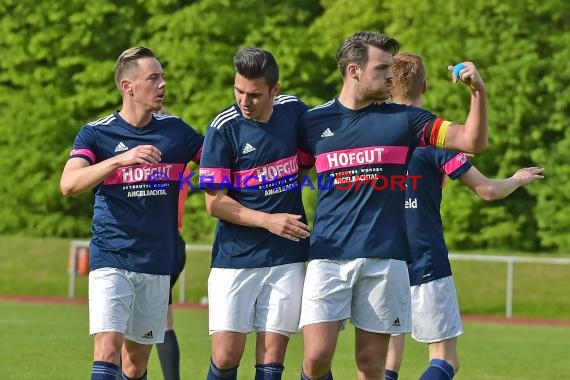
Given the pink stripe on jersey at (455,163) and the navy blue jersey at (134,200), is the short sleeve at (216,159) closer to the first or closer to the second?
the navy blue jersey at (134,200)

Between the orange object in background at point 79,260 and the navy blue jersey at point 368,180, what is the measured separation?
1430cm

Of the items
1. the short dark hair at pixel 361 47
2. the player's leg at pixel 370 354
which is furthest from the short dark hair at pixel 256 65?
the player's leg at pixel 370 354

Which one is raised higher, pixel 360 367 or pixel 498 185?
pixel 498 185

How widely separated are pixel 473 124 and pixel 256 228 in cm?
148

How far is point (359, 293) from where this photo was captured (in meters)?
6.86

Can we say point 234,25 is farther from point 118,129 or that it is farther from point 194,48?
point 118,129

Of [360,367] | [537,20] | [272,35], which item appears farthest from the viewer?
[272,35]

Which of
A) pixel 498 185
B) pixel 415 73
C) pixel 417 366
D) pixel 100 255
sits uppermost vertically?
pixel 415 73

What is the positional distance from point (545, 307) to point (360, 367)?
13.2m

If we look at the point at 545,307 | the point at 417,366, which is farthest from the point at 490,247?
the point at 417,366

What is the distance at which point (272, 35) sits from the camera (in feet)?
83.0

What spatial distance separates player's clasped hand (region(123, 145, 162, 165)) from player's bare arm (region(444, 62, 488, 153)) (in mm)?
1563

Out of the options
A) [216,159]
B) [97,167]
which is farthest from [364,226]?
[97,167]

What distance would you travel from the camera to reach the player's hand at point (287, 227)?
6707 millimetres
